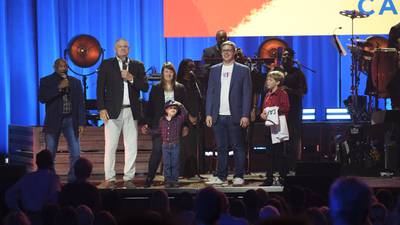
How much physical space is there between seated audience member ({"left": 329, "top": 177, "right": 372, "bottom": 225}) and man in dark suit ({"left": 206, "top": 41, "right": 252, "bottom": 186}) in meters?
4.82

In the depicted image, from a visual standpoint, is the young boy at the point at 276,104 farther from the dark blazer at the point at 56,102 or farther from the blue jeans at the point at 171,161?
the dark blazer at the point at 56,102

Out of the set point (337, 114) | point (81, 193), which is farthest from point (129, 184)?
point (337, 114)

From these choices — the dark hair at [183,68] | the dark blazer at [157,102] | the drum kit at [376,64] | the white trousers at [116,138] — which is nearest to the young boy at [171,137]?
the dark blazer at [157,102]

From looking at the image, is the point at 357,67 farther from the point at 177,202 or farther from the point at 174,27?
the point at 177,202

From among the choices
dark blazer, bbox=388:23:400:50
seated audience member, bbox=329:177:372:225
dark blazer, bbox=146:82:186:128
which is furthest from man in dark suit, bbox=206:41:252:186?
seated audience member, bbox=329:177:372:225

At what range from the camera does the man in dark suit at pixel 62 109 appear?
9.08 meters

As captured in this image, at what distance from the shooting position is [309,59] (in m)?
13.3

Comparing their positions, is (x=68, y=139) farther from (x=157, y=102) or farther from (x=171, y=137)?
(x=171, y=137)

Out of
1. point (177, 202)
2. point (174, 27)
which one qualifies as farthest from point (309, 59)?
point (177, 202)

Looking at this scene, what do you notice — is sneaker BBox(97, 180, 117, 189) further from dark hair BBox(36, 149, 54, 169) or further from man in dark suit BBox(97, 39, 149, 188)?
dark hair BBox(36, 149, 54, 169)

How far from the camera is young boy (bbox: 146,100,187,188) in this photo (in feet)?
27.6

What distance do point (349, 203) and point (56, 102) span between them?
619 cm

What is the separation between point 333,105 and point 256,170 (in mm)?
2994

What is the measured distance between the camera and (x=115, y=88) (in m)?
8.62
